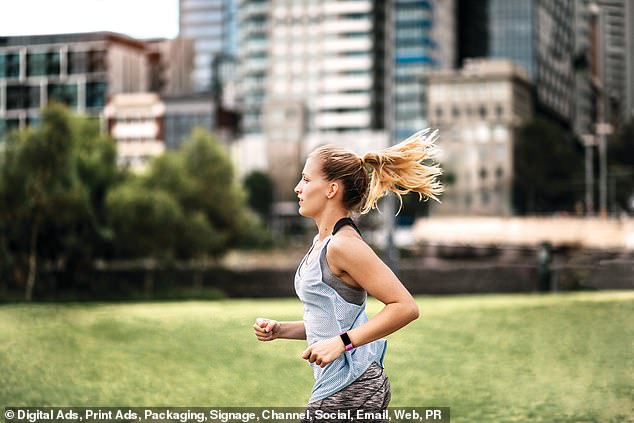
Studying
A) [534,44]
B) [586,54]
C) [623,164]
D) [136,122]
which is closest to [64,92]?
[136,122]

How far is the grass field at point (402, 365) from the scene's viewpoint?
938cm

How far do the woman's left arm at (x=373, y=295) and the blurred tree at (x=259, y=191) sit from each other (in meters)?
96.3

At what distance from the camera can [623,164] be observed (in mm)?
58438

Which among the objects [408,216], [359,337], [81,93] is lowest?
[408,216]

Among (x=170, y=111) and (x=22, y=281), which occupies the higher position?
(x=170, y=111)

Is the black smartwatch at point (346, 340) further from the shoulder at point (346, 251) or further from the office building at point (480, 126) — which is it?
the office building at point (480, 126)

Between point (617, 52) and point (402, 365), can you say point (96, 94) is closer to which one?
point (617, 52)

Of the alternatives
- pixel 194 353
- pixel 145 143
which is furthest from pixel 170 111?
pixel 194 353

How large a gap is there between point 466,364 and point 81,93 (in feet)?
363

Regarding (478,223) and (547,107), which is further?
(547,107)

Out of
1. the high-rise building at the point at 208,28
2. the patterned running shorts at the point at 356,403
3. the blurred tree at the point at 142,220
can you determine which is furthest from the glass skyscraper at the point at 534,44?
the patterned running shorts at the point at 356,403

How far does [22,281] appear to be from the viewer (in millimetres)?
32719

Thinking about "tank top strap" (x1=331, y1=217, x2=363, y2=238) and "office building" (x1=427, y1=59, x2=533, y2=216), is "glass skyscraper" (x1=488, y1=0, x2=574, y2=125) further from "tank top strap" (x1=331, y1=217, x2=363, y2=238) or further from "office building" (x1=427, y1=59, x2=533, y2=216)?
"tank top strap" (x1=331, y1=217, x2=363, y2=238)

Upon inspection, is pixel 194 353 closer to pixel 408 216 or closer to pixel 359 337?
pixel 359 337
